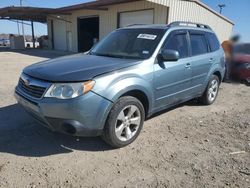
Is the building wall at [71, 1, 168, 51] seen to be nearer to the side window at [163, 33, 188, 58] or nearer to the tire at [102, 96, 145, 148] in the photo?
the side window at [163, 33, 188, 58]

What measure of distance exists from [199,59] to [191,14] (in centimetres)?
1140

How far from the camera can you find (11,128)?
13.9 feet

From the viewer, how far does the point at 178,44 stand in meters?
4.55

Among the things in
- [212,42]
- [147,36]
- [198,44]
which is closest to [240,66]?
[212,42]

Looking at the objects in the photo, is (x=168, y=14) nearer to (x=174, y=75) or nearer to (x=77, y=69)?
(x=174, y=75)

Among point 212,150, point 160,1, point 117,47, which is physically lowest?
point 212,150

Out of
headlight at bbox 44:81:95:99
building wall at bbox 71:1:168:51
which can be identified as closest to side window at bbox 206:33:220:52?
headlight at bbox 44:81:95:99

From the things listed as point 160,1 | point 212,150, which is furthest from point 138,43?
point 160,1

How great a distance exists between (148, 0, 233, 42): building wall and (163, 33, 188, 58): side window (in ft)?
30.9

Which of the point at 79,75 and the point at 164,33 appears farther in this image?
the point at 164,33

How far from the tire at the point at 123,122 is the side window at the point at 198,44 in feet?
6.67

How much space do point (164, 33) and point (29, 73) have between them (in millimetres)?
2373

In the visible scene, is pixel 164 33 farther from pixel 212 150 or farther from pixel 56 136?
pixel 56 136

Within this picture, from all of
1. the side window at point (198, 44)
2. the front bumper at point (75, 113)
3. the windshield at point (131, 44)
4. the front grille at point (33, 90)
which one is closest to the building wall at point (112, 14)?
the side window at point (198, 44)
